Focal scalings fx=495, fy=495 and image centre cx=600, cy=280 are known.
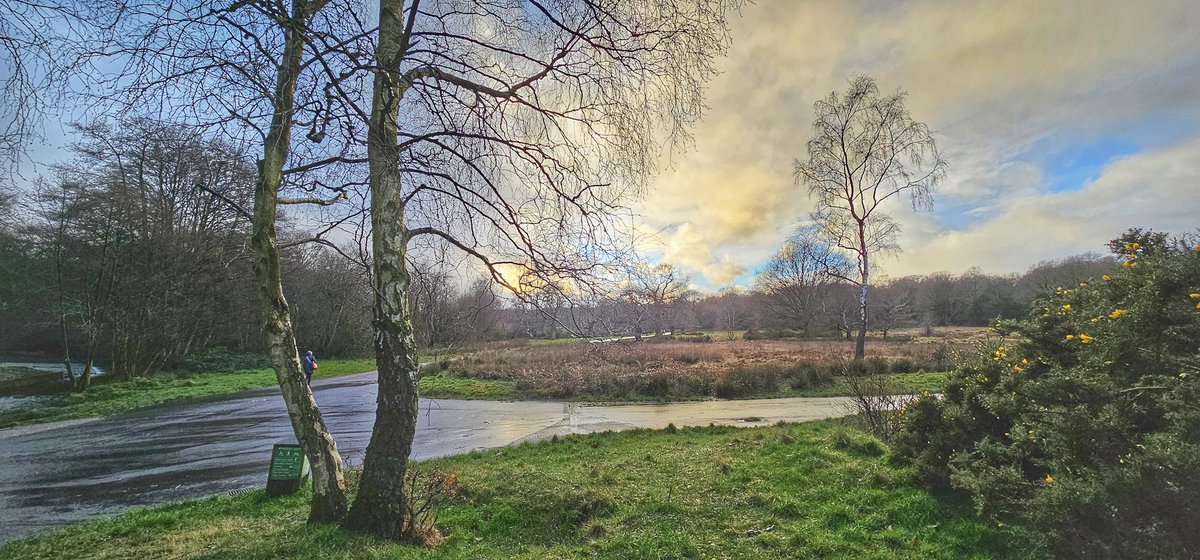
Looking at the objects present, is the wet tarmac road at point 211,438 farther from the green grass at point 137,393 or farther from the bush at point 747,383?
the bush at point 747,383

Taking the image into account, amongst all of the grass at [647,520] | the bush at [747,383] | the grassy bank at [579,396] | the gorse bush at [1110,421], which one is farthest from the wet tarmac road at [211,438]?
the gorse bush at [1110,421]

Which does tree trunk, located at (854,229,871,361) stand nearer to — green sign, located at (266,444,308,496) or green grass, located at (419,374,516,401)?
green grass, located at (419,374,516,401)

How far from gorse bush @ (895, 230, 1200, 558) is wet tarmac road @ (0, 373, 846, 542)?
856cm

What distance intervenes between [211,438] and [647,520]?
1274 centimetres

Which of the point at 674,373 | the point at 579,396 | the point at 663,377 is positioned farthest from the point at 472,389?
the point at 674,373

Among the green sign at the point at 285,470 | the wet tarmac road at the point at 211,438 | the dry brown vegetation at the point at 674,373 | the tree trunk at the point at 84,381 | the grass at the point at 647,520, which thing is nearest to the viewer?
the grass at the point at 647,520

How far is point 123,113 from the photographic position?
3.83 metres

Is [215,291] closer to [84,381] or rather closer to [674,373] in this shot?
[674,373]

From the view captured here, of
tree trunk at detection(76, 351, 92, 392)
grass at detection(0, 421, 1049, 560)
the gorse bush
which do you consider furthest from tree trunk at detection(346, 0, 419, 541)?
tree trunk at detection(76, 351, 92, 392)

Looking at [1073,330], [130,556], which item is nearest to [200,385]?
[130,556]

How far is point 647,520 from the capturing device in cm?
566

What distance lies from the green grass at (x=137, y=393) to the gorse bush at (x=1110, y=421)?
2276 cm

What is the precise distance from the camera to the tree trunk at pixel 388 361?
15.7ft

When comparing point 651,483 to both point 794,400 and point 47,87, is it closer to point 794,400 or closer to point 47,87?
point 47,87
